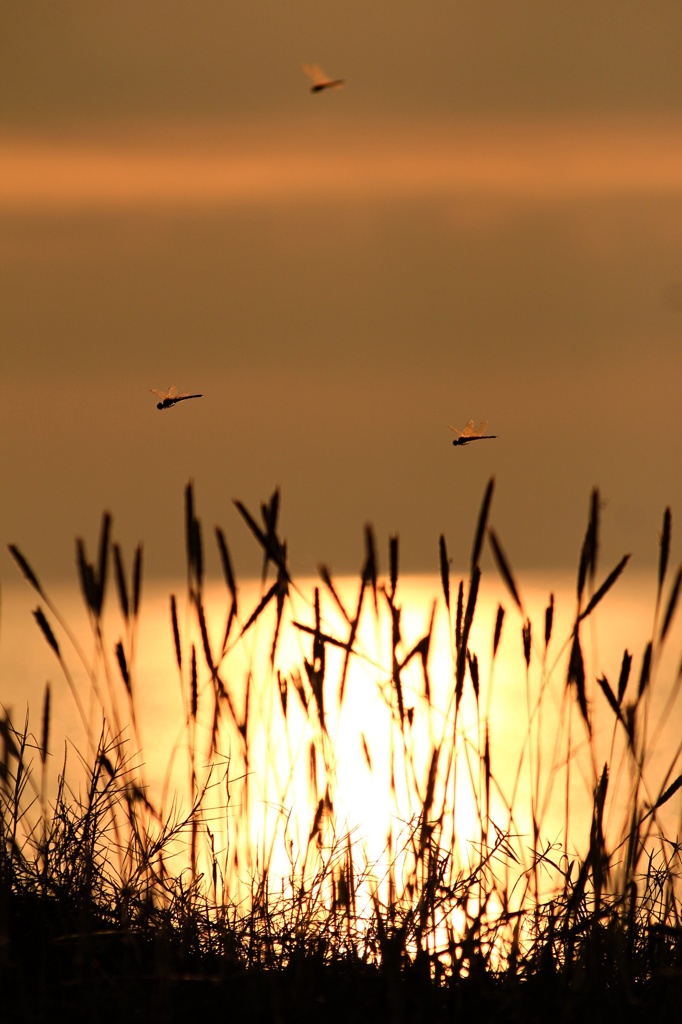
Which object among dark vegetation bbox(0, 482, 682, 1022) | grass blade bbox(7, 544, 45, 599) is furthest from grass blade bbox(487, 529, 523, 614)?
grass blade bbox(7, 544, 45, 599)

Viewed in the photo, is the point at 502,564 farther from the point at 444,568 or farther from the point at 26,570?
the point at 26,570

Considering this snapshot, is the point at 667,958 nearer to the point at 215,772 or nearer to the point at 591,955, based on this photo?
the point at 591,955

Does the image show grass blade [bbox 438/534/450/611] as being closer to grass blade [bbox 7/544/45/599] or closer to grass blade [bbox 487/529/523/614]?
grass blade [bbox 487/529/523/614]

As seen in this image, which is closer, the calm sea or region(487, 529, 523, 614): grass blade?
region(487, 529, 523, 614): grass blade

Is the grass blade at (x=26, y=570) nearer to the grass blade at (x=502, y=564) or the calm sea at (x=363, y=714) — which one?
the calm sea at (x=363, y=714)

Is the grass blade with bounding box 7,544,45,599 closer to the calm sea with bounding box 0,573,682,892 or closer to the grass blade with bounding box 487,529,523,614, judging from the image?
the calm sea with bounding box 0,573,682,892

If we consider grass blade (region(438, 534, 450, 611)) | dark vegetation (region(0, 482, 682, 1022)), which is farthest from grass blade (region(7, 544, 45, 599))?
grass blade (region(438, 534, 450, 611))

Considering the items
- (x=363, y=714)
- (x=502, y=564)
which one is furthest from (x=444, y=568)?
(x=363, y=714)

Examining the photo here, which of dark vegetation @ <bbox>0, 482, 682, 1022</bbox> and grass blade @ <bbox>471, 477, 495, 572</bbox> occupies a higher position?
grass blade @ <bbox>471, 477, 495, 572</bbox>

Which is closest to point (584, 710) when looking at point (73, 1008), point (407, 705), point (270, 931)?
point (407, 705)

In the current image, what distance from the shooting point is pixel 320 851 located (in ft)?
7.30

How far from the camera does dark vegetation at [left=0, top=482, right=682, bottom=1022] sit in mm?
1932

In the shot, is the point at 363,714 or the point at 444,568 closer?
the point at 444,568

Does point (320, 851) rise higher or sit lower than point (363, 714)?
lower
